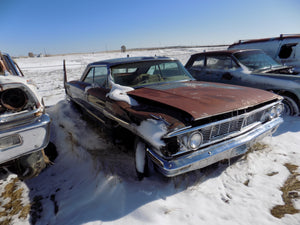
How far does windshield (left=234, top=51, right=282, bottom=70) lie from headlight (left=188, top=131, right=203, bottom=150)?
353cm

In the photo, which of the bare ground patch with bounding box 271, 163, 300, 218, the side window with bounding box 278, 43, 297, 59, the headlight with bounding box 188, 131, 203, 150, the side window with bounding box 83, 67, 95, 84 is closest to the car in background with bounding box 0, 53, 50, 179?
the headlight with bounding box 188, 131, 203, 150

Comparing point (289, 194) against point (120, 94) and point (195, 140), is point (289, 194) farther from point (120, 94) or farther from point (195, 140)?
point (120, 94)

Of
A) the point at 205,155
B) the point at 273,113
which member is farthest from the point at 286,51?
the point at 205,155

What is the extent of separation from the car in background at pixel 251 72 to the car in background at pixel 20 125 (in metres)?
4.19

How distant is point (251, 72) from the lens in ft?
14.3

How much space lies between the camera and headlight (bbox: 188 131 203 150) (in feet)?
6.16

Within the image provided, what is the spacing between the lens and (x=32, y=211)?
79.5 inches

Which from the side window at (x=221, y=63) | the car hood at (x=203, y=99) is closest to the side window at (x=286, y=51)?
the side window at (x=221, y=63)

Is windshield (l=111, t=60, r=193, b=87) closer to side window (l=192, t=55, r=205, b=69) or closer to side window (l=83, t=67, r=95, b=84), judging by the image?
side window (l=83, t=67, r=95, b=84)

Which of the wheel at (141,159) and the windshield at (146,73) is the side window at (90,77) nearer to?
the windshield at (146,73)

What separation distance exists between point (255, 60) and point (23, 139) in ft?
17.3

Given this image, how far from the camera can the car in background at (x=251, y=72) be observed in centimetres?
392

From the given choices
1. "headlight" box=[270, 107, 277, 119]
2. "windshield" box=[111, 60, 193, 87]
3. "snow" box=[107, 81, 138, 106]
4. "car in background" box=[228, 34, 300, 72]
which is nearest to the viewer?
"snow" box=[107, 81, 138, 106]

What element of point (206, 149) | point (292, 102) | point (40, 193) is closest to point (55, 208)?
point (40, 193)
